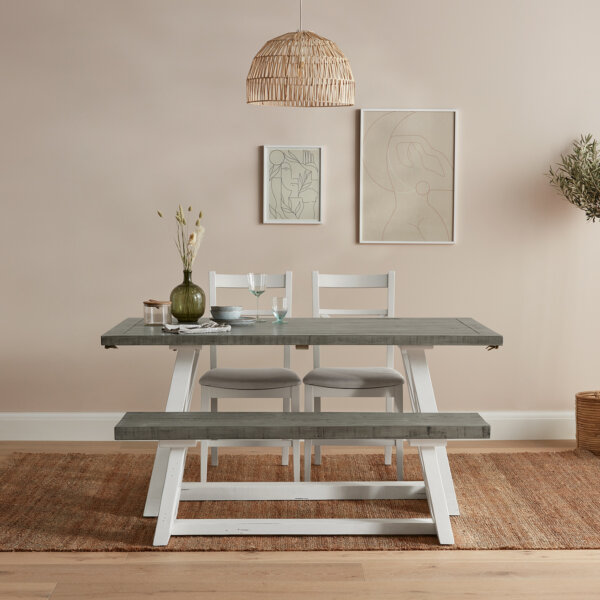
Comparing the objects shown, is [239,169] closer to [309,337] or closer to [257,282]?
[257,282]

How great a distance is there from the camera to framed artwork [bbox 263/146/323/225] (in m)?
4.69

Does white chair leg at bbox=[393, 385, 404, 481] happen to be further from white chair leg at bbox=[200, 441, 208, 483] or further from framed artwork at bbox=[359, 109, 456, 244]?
framed artwork at bbox=[359, 109, 456, 244]

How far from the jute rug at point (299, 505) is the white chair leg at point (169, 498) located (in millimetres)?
51

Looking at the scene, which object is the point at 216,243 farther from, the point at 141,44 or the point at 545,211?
the point at 545,211

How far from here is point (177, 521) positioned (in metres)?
3.24

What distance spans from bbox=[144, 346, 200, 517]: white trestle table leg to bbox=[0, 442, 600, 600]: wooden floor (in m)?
0.39

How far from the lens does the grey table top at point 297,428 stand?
2988 millimetres

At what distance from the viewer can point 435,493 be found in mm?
3188

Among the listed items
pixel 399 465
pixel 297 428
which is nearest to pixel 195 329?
pixel 297 428

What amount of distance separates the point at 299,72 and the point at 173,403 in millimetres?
1396

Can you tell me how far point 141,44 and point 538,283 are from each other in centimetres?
251

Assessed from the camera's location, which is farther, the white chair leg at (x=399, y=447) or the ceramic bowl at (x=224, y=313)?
the white chair leg at (x=399, y=447)

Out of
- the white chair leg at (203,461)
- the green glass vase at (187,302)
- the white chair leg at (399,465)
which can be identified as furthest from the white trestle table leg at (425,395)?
the white chair leg at (203,461)

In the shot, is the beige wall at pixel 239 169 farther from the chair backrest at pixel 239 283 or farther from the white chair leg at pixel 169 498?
the white chair leg at pixel 169 498
